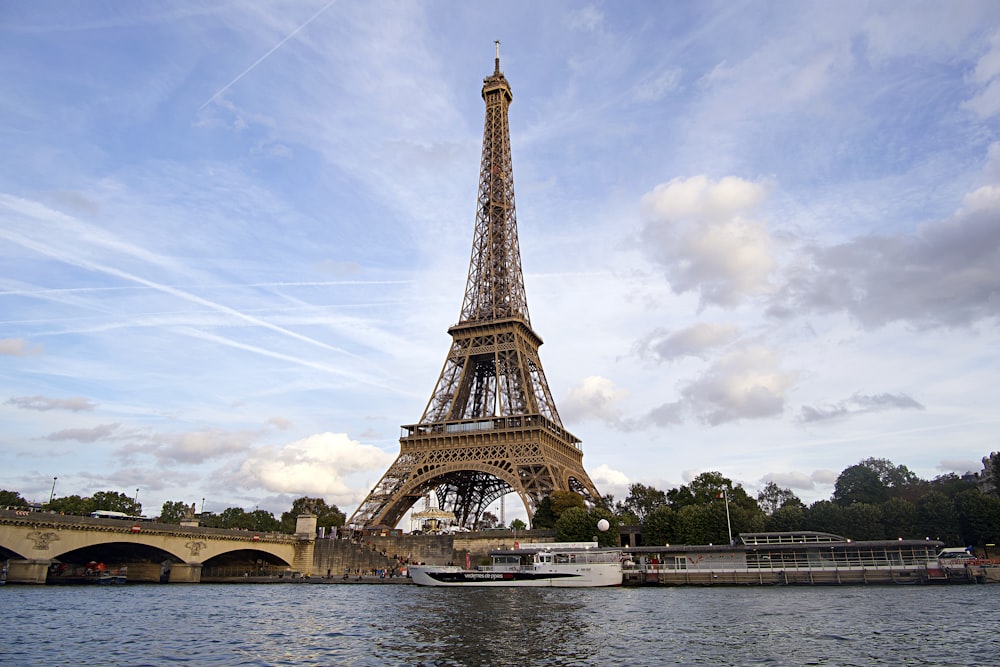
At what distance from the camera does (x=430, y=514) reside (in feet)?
303

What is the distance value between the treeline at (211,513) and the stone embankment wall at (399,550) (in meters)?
29.9

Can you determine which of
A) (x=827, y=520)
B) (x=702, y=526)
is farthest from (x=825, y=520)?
(x=702, y=526)

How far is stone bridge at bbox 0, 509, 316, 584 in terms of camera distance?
55.2m

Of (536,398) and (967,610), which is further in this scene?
(536,398)

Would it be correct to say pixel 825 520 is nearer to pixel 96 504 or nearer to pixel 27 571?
pixel 27 571

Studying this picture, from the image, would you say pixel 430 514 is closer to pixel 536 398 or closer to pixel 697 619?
pixel 536 398

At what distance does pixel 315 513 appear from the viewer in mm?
134625

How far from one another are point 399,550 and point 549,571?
26998 millimetres

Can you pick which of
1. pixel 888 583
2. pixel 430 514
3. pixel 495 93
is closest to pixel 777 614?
pixel 888 583

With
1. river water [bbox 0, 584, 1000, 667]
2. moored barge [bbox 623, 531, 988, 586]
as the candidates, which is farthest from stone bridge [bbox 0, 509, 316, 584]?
moored barge [bbox 623, 531, 988, 586]

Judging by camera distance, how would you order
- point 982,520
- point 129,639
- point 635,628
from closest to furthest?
point 129,639, point 635,628, point 982,520

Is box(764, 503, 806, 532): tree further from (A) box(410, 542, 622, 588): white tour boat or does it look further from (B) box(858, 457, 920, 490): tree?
(B) box(858, 457, 920, 490): tree

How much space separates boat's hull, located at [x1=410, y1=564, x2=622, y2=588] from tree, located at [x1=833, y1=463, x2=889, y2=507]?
64.7 metres

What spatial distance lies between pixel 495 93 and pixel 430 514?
217 feet
